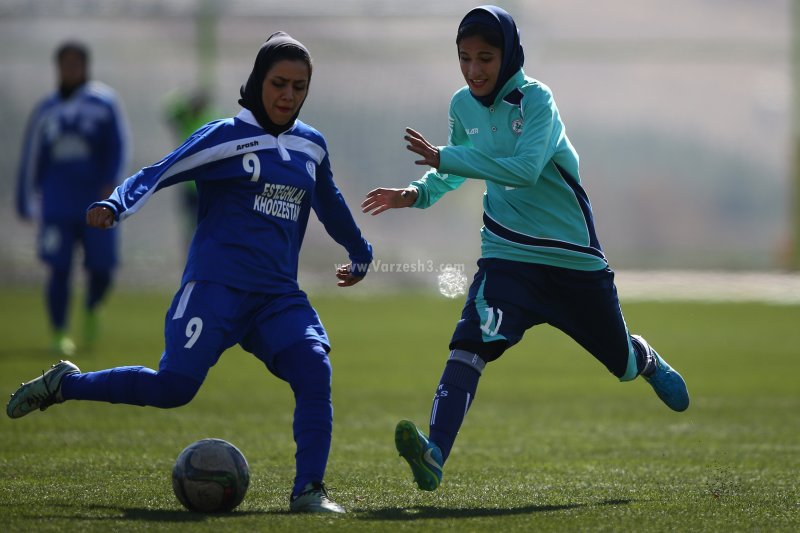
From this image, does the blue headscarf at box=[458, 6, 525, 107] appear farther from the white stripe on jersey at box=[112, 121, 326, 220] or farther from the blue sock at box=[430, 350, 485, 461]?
the blue sock at box=[430, 350, 485, 461]

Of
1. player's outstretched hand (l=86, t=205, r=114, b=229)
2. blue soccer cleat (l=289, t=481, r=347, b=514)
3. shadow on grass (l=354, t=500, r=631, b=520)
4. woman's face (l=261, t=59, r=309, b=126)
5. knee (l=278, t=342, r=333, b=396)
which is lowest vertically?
shadow on grass (l=354, t=500, r=631, b=520)

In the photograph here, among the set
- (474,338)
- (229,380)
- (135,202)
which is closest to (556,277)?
(474,338)

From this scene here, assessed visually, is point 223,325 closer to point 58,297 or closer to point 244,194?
point 244,194

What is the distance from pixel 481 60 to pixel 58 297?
7287 mm

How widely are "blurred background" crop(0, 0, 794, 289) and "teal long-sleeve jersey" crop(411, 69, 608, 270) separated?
16.7 metres

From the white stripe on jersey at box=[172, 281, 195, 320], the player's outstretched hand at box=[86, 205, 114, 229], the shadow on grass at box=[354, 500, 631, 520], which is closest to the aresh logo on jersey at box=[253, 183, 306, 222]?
the white stripe on jersey at box=[172, 281, 195, 320]

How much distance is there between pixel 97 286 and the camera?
12625 mm

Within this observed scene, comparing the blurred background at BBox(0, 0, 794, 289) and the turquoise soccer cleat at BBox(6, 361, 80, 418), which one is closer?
the turquoise soccer cleat at BBox(6, 361, 80, 418)

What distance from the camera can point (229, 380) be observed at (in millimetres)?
11203

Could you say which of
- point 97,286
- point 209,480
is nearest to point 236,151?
point 209,480

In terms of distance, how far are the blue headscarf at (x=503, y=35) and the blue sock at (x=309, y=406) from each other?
1447mm

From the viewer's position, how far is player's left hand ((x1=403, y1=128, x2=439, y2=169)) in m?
5.70

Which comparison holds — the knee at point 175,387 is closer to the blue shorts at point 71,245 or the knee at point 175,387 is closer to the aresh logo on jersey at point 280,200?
the aresh logo on jersey at point 280,200

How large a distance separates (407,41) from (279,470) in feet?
A: 69.9
